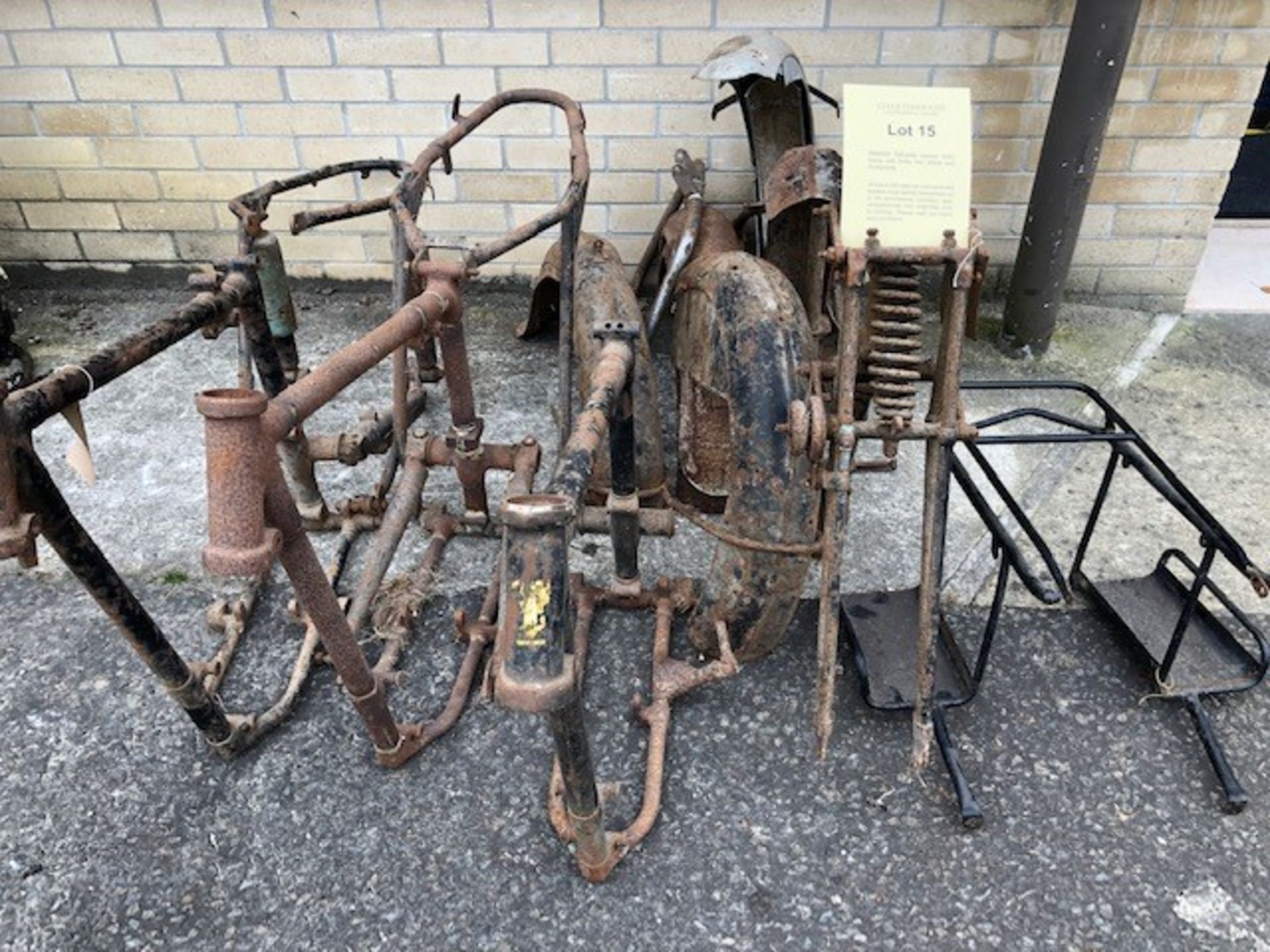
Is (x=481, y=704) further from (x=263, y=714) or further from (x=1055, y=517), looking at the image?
(x=1055, y=517)

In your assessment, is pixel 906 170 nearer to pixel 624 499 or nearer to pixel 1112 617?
pixel 624 499

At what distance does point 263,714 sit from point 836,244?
1728mm

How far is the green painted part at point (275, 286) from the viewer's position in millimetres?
2842

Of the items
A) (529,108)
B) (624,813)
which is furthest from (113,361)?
(529,108)

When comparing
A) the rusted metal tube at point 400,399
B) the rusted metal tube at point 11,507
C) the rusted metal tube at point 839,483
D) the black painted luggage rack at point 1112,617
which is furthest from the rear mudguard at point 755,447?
the rusted metal tube at point 11,507

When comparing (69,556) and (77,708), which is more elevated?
(69,556)

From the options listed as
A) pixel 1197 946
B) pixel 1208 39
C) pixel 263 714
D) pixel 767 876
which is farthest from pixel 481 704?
pixel 1208 39

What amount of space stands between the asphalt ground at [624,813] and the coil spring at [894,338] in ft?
2.74

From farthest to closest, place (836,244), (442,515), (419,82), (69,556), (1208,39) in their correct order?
(419,82)
(1208,39)
(442,515)
(836,244)
(69,556)

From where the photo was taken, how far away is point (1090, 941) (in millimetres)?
1772

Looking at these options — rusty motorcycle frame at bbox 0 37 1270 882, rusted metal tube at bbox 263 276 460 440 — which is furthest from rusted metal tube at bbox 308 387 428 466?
rusted metal tube at bbox 263 276 460 440

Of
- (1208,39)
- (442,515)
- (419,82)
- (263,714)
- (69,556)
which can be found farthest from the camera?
(419,82)

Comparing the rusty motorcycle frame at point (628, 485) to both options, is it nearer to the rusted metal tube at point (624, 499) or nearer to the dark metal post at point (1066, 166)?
the rusted metal tube at point (624, 499)

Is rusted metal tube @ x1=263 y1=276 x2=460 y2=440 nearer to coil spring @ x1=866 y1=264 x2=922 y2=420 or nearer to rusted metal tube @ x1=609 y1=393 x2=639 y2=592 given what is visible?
rusted metal tube @ x1=609 y1=393 x2=639 y2=592
